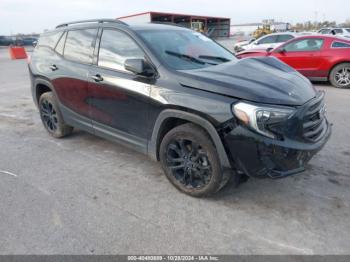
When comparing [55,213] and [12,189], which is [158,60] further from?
[12,189]

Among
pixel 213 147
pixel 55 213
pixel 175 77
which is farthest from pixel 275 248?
pixel 55 213

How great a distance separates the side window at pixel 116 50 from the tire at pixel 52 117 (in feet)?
4.77

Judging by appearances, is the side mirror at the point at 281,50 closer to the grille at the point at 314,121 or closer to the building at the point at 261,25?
the grille at the point at 314,121

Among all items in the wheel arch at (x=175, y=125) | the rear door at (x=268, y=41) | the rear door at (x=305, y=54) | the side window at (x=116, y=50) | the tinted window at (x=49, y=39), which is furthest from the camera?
the rear door at (x=268, y=41)

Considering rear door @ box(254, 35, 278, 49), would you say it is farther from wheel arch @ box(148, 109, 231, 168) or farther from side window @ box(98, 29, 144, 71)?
wheel arch @ box(148, 109, 231, 168)

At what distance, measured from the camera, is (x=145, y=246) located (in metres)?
2.60

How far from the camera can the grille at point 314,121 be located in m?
2.91

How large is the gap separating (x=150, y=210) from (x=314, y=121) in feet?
6.24

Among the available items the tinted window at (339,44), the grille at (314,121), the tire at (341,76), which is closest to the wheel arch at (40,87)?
the grille at (314,121)

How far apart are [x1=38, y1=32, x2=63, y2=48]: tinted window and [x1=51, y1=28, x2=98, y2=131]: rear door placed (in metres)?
0.17

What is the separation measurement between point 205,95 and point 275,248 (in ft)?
4.86

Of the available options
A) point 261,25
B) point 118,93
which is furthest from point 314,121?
point 261,25

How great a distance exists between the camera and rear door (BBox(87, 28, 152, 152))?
3484 millimetres

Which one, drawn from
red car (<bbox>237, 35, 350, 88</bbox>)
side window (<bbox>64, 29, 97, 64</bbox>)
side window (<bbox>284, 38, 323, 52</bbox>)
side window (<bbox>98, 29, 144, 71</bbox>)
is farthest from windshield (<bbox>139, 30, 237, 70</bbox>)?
side window (<bbox>284, 38, 323, 52</bbox>)
